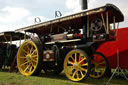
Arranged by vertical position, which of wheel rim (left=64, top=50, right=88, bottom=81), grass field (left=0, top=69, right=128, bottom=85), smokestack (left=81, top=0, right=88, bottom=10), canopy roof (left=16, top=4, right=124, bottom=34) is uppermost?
smokestack (left=81, top=0, right=88, bottom=10)

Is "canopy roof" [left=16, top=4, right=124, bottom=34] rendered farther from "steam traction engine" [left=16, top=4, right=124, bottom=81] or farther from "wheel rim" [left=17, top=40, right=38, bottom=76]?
"wheel rim" [left=17, top=40, right=38, bottom=76]

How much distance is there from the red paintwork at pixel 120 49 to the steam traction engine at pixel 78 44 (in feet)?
1.48

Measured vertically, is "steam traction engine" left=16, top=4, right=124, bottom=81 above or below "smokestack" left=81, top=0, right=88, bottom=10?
below

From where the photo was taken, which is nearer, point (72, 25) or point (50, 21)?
point (50, 21)

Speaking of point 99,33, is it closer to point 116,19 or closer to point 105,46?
point 116,19

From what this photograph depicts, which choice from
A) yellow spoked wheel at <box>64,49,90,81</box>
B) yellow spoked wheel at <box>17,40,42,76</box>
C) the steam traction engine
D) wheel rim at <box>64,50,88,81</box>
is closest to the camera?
yellow spoked wheel at <box>64,49,90,81</box>

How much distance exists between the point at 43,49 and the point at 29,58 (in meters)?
0.86

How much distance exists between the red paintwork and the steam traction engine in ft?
1.48

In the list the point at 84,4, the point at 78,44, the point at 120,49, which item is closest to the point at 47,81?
the point at 78,44

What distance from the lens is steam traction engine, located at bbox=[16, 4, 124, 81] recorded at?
18.0ft

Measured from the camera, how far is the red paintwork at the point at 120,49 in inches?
263

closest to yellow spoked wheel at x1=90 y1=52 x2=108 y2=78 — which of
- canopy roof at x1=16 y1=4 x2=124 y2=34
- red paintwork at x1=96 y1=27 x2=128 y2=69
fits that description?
red paintwork at x1=96 y1=27 x2=128 y2=69

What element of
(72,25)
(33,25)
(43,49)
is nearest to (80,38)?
(72,25)

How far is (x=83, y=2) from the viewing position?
9.33m
